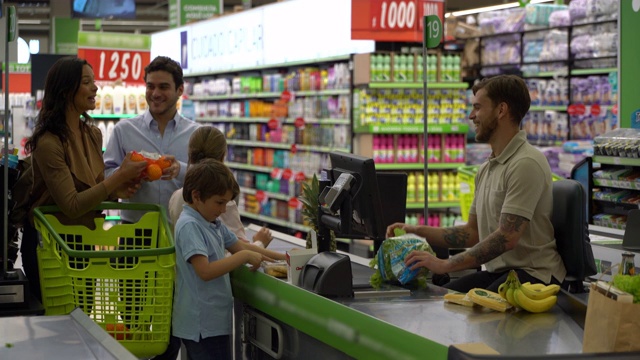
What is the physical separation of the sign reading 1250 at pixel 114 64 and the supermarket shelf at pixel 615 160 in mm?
7962

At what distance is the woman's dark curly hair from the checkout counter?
3.23 ft

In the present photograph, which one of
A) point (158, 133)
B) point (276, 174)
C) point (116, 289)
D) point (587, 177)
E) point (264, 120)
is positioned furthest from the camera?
point (264, 120)

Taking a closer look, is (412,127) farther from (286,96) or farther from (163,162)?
(163,162)

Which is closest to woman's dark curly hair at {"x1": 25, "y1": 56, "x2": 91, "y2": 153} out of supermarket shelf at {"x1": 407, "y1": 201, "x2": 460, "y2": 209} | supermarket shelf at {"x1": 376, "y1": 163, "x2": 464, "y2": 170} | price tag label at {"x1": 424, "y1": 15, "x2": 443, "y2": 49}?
price tag label at {"x1": 424, "y1": 15, "x2": 443, "y2": 49}

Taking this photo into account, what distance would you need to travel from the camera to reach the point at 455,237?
13.3 feet

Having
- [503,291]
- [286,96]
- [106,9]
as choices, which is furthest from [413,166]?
[106,9]

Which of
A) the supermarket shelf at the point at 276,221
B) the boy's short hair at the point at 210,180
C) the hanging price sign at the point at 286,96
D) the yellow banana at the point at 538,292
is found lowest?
the supermarket shelf at the point at 276,221

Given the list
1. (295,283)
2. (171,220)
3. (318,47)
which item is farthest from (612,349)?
(318,47)

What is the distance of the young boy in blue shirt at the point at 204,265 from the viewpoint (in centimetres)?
345

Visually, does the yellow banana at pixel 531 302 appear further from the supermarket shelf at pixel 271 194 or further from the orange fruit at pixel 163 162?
the supermarket shelf at pixel 271 194

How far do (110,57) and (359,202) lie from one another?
9.67 m

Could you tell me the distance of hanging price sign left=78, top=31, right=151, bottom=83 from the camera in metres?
12.3

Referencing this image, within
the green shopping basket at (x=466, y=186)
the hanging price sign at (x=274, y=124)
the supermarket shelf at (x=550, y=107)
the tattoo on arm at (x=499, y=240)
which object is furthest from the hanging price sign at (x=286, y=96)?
the tattoo on arm at (x=499, y=240)

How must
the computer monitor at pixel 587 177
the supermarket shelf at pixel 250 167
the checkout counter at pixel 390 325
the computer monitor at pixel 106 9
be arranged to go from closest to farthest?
the checkout counter at pixel 390 325
the computer monitor at pixel 587 177
the supermarket shelf at pixel 250 167
the computer monitor at pixel 106 9
